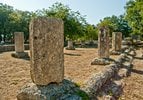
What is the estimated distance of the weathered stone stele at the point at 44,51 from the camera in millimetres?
6809

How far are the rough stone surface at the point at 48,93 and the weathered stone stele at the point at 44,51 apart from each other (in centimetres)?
17

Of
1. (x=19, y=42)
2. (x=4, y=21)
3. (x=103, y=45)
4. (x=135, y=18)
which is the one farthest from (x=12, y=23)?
(x=103, y=45)

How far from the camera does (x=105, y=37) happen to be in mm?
16375

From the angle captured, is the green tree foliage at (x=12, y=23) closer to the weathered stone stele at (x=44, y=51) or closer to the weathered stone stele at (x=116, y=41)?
the weathered stone stele at (x=116, y=41)

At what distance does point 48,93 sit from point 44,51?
113 centimetres

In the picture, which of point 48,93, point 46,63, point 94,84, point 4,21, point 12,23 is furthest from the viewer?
point 4,21

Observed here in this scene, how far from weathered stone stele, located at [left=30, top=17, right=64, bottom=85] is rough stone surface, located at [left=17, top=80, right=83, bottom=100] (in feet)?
0.55

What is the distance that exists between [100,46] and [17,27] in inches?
1250

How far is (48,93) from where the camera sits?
6.41 metres

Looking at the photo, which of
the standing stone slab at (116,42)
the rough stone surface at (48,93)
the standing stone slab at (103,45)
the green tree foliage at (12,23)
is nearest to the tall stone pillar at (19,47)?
the standing stone slab at (103,45)

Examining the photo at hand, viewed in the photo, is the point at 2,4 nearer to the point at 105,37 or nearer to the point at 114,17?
the point at 114,17

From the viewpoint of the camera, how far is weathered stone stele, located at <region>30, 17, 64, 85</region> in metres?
6.81

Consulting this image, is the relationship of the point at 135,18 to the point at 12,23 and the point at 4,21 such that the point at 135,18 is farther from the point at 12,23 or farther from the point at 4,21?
the point at 4,21

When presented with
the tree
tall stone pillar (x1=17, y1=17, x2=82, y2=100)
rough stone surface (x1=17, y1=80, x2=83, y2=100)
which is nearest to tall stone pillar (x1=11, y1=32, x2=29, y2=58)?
tall stone pillar (x1=17, y1=17, x2=82, y2=100)
